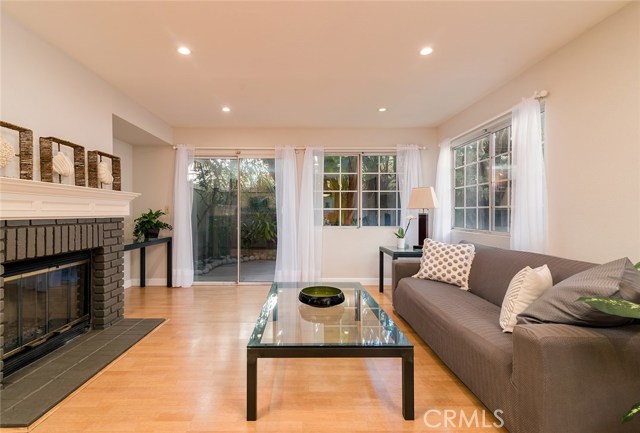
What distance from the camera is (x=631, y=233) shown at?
194 centimetres

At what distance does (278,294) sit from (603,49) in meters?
3.09

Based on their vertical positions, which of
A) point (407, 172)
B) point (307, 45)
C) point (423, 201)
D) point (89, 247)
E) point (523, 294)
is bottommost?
→ point (523, 294)

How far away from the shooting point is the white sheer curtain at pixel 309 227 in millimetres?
4613

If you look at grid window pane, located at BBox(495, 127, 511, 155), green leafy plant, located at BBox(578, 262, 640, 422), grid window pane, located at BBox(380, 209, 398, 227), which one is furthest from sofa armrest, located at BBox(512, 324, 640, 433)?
grid window pane, located at BBox(380, 209, 398, 227)

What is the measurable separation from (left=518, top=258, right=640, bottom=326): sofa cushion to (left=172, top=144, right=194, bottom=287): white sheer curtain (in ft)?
14.1

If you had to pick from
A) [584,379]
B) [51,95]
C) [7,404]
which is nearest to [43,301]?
[7,404]

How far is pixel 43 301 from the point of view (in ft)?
7.97

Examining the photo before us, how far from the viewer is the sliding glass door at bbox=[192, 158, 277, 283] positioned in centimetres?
480

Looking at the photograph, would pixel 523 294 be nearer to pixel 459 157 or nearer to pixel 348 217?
pixel 459 157

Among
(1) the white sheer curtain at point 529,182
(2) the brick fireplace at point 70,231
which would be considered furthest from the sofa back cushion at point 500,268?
(2) the brick fireplace at point 70,231

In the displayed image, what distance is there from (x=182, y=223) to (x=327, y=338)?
140 inches

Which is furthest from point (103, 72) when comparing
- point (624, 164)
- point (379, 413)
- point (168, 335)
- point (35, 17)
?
point (624, 164)

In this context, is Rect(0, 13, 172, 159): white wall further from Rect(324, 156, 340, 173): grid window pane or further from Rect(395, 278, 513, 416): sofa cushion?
Rect(395, 278, 513, 416): sofa cushion

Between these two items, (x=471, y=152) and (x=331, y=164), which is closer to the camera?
(x=471, y=152)
